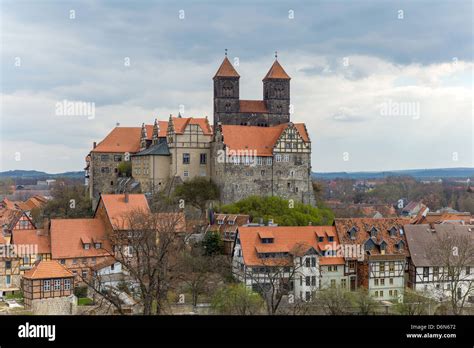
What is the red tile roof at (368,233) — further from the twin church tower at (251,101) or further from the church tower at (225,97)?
the church tower at (225,97)

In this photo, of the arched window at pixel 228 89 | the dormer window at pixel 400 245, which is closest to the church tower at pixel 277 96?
the arched window at pixel 228 89

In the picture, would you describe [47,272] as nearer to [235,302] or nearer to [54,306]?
[54,306]

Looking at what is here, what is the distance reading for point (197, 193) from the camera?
4141 cm

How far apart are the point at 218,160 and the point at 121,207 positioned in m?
11.2

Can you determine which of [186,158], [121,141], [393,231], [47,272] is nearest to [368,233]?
[393,231]

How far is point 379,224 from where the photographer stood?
1294 inches

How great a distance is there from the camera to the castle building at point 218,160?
4212 cm

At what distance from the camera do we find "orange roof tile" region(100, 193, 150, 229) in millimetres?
31258

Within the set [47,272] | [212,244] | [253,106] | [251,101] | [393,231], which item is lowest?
[47,272]

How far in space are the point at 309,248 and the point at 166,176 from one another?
16.3 meters

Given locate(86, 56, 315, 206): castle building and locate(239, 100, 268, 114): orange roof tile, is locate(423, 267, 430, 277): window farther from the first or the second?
locate(239, 100, 268, 114): orange roof tile

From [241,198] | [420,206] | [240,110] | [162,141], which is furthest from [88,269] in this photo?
[420,206]

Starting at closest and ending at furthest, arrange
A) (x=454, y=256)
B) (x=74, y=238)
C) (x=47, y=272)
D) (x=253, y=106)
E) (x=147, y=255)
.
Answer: (x=147, y=255) → (x=47, y=272) → (x=454, y=256) → (x=74, y=238) → (x=253, y=106)
